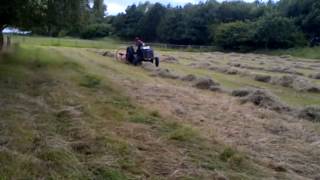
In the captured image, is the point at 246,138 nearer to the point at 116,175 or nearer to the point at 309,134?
the point at 309,134

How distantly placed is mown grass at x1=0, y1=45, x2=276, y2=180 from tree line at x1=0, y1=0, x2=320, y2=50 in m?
10.5

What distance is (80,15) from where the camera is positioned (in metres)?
22.5

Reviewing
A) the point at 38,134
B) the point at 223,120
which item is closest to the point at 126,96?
the point at 223,120

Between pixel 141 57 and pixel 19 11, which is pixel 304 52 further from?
pixel 19 11

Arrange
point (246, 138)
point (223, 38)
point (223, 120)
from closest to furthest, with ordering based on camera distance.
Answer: point (246, 138)
point (223, 120)
point (223, 38)

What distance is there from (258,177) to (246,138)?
2.37 metres

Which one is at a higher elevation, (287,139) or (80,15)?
(80,15)

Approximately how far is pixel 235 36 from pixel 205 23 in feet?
54.2

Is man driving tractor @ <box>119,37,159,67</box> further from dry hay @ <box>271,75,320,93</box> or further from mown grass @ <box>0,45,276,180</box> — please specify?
mown grass @ <box>0,45,276,180</box>

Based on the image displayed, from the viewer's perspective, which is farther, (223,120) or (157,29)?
(157,29)

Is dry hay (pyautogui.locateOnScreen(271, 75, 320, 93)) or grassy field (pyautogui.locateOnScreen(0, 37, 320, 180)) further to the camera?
dry hay (pyautogui.locateOnScreen(271, 75, 320, 93))

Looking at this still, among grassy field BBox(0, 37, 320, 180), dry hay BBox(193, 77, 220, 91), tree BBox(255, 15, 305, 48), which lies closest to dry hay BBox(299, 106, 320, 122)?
grassy field BBox(0, 37, 320, 180)

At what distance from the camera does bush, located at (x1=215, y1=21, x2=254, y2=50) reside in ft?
242

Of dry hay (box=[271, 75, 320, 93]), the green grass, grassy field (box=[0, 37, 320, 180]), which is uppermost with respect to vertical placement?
grassy field (box=[0, 37, 320, 180])
